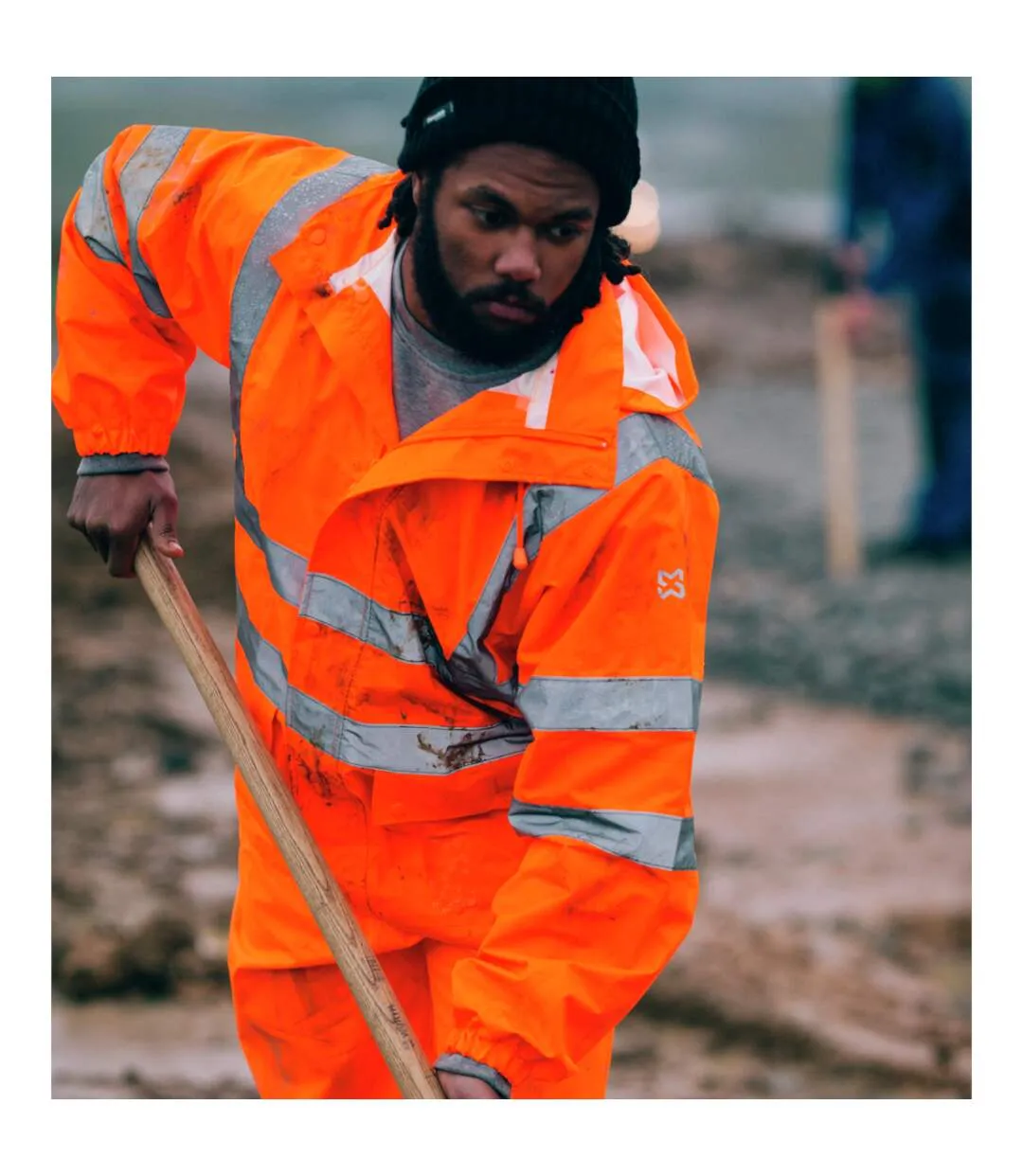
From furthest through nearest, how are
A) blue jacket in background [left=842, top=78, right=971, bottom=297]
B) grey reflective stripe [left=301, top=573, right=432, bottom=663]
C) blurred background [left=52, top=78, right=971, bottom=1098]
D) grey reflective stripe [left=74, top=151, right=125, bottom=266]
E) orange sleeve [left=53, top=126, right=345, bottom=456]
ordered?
blue jacket in background [left=842, top=78, right=971, bottom=297] → blurred background [left=52, top=78, right=971, bottom=1098] → grey reflective stripe [left=74, top=151, right=125, bottom=266] → orange sleeve [left=53, top=126, right=345, bottom=456] → grey reflective stripe [left=301, top=573, right=432, bottom=663]

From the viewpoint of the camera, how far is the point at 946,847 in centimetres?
518

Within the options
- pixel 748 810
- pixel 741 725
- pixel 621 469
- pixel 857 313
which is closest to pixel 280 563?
pixel 621 469

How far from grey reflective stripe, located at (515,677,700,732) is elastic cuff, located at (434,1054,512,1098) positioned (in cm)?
42

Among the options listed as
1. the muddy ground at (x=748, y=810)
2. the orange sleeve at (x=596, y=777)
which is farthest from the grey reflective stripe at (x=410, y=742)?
the muddy ground at (x=748, y=810)

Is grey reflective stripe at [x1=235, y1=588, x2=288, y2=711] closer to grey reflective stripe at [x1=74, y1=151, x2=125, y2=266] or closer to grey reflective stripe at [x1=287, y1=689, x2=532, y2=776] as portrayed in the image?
grey reflective stripe at [x1=287, y1=689, x2=532, y2=776]

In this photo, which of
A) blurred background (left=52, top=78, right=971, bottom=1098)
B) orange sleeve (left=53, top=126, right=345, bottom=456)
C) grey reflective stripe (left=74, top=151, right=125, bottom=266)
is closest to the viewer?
orange sleeve (left=53, top=126, right=345, bottom=456)

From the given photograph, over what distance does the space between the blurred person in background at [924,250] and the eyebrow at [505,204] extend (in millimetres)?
3012

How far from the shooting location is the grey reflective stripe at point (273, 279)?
93.0 inches

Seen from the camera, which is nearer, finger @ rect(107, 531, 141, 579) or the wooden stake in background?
finger @ rect(107, 531, 141, 579)

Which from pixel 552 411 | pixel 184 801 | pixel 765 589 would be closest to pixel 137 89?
pixel 552 411

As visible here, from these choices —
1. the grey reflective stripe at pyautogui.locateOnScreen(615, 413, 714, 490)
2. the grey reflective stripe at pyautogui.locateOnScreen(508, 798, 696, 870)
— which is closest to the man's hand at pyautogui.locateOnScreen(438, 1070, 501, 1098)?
the grey reflective stripe at pyautogui.locateOnScreen(508, 798, 696, 870)

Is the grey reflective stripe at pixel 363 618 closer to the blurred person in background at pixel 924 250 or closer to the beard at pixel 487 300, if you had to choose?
the beard at pixel 487 300

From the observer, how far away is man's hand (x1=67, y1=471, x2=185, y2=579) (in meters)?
2.62

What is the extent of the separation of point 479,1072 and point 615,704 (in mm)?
480
